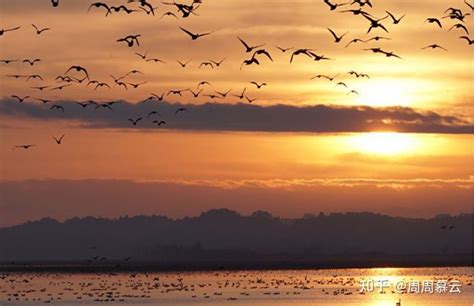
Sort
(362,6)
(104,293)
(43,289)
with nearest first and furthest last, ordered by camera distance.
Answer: (362,6) → (104,293) → (43,289)

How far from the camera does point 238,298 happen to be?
101375 mm

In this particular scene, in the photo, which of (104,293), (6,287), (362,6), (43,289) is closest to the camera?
(362,6)

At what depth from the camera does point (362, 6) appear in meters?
50.1

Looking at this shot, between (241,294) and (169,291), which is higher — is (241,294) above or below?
below

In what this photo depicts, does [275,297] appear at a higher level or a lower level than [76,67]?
lower

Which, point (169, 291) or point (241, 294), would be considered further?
point (169, 291)

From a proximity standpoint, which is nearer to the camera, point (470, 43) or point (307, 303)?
point (470, 43)

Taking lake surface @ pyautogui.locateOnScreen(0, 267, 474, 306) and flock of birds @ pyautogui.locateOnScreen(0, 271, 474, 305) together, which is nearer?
lake surface @ pyautogui.locateOnScreen(0, 267, 474, 306)

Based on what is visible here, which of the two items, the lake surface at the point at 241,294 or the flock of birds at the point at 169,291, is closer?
the lake surface at the point at 241,294

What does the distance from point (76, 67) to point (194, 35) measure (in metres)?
8.89

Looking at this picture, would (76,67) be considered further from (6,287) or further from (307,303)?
(6,287)

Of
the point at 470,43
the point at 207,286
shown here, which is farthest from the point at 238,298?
the point at 470,43

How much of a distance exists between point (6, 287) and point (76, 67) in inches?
2968

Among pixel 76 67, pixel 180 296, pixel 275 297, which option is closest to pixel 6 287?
pixel 180 296
